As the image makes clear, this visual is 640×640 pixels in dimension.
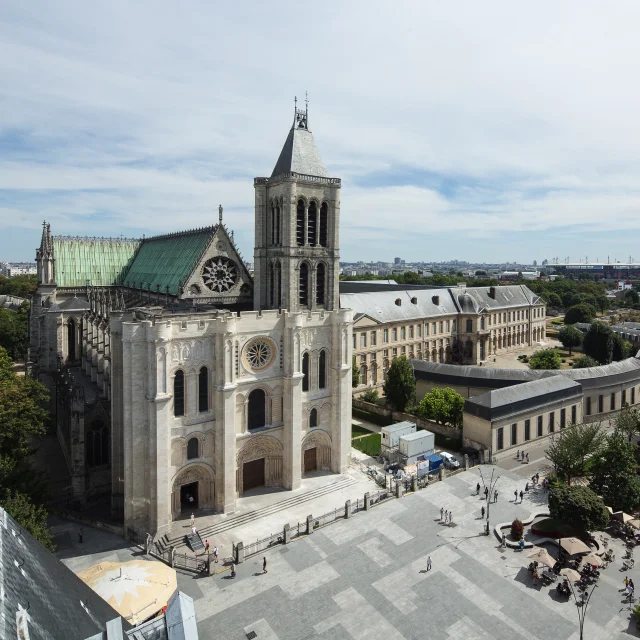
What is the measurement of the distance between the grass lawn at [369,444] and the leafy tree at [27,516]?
1137 inches

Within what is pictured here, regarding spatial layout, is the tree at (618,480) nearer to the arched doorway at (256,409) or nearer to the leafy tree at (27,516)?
the arched doorway at (256,409)

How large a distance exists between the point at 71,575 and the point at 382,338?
5808 cm

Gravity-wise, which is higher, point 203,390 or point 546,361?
point 203,390

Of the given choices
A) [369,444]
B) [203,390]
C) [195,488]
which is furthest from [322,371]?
[195,488]

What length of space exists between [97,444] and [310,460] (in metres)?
18.1

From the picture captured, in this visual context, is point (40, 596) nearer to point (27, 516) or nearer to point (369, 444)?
point (27, 516)

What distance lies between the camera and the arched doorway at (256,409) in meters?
38.9

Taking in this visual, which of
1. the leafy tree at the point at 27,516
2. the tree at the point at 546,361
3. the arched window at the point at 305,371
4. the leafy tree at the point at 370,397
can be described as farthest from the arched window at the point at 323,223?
the tree at the point at 546,361

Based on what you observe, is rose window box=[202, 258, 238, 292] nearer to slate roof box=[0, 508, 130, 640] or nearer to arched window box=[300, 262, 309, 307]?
arched window box=[300, 262, 309, 307]

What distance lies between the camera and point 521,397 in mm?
49281

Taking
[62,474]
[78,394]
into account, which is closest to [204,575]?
[78,394]

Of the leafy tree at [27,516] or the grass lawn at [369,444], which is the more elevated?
the leafy tree at [27,516]

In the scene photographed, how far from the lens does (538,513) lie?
36.3m

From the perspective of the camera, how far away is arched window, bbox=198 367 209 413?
35.9m
